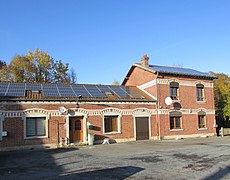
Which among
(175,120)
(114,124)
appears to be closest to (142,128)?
(114,124)

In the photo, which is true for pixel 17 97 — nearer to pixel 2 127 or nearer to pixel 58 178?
pixel 2 127

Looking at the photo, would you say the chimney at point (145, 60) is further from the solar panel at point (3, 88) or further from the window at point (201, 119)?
the solar panel at point (3, 88)

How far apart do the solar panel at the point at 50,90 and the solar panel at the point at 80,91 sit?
1.66 meters

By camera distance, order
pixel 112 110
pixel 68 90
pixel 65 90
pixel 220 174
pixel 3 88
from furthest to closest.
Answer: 1. pixel 68 90
2. pixel 65 90
3. pixel 112 110
4. pixel 3 88
5. pixel 220 174

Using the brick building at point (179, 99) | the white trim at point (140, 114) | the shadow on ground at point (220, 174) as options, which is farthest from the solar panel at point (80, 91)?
the shadow on ground at point (220, 174)

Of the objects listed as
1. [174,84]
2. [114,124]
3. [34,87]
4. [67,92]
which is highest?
[174,84]

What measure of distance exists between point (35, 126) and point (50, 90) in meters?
3.46

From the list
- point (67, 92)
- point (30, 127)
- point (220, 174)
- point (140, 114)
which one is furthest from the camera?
point (140, 114)

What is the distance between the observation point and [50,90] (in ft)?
66.3

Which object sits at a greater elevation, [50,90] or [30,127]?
[50,90]

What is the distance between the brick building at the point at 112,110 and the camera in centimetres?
1773

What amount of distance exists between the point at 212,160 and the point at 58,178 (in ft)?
23.9

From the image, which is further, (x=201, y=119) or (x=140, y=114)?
(x=201, y=119)

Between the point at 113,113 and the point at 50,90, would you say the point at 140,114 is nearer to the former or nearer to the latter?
the point at 113,113
